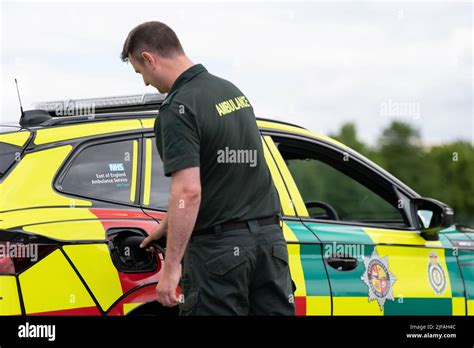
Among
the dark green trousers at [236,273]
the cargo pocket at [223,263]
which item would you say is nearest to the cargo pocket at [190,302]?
the dark green trousers at [236,273]

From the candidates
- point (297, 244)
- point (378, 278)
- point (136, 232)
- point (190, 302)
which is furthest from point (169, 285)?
point (378, 278)

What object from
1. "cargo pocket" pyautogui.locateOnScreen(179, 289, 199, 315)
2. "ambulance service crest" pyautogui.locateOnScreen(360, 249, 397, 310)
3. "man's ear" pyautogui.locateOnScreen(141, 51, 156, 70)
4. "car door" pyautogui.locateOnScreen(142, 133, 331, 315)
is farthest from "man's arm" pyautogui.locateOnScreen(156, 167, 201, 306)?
"ambulance service crest" pyautogui.locateOnScreen(360, 249, 397, 310)

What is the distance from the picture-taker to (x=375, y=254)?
4348mm

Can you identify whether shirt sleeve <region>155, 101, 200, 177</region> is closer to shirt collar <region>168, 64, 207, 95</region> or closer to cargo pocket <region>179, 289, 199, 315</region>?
shirt collar <region>168, 64, 207, 95</region>

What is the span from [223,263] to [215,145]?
500mm

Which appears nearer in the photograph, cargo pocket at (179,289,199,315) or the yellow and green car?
cargo pocket at (179,289,199,315)

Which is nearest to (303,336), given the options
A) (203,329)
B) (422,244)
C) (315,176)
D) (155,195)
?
(203,329)

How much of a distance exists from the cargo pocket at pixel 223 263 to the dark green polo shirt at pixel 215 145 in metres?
0.15

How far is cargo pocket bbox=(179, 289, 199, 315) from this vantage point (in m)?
3.26

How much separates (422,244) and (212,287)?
1.79 m

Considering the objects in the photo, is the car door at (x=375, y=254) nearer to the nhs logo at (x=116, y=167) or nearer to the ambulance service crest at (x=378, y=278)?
the ambulance service crest at (x=378, y=278)

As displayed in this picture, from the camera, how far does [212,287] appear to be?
3.24 m

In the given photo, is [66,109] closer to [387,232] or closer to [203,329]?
[203,329]

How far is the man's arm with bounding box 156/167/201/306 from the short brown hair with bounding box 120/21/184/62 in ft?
1.85
